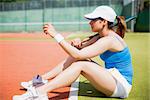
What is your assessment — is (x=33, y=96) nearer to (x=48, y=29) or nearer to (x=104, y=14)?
(x=48, y=29)

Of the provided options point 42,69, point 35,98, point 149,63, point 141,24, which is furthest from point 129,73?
point 141,24

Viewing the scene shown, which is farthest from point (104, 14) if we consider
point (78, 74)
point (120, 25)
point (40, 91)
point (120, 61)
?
point (40, 91)

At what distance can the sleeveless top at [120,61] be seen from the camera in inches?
190

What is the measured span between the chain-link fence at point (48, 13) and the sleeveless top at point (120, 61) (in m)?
24.9

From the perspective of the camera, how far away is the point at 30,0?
32562 mm

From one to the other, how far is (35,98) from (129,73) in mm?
1244

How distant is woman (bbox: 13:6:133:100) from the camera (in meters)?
4.49

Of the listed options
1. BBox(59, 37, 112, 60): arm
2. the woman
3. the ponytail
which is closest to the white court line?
the woman

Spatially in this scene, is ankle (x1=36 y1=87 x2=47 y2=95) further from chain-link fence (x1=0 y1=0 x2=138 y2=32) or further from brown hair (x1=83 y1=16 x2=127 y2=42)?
chain-link fence (x1=0 y1=0 x2=138 y2=32)

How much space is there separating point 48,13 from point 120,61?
26204 millimetres

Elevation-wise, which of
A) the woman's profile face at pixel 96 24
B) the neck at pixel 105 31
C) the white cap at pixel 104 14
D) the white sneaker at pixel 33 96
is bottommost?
the white sneaker at pixel 33 96

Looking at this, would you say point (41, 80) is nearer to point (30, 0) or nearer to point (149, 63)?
point (149, 63)

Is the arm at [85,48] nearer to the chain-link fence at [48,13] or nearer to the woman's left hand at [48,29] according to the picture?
the woman's left hand at [48,29]

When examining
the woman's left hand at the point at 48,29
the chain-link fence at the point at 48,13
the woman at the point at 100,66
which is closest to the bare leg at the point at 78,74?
the woman at the point at 100,66
